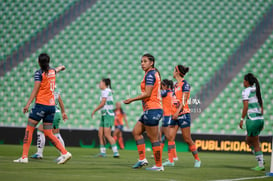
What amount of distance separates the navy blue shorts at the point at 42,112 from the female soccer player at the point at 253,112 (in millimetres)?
4236

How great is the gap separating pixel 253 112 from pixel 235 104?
13.1m

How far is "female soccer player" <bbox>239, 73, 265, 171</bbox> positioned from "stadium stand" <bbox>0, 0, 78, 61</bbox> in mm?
18193

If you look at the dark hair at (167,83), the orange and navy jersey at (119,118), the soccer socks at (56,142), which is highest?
the dark hair at (167,83)

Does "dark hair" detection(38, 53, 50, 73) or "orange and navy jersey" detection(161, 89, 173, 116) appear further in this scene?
"orange and navy jersey" detection(161, 89, 173, 116)

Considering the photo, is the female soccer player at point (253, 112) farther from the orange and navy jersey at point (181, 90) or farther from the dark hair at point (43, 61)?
the dark hair at point (43, 61)

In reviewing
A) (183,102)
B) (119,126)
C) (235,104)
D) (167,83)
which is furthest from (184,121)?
(235,104)

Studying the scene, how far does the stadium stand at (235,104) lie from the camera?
22.8 metres

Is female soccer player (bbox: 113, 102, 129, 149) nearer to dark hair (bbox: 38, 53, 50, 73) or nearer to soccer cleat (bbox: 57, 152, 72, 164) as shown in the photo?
soccer cleat (bbox: 57, 152, 72, 164)

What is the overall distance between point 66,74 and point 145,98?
16.9 m

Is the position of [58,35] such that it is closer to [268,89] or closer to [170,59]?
[170,59]

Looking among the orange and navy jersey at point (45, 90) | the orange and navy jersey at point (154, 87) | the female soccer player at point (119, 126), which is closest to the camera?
the orange and navy jersey at point (154, 87)

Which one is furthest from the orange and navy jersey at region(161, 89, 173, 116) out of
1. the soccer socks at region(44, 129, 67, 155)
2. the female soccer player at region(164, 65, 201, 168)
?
the soccer socks at region(44, 129, 67, 155)

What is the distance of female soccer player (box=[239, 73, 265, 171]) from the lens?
35.4 ft

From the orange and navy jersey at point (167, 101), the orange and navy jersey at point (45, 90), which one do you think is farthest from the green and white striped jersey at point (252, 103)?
the orange and navy jersey at point (45, 90)
